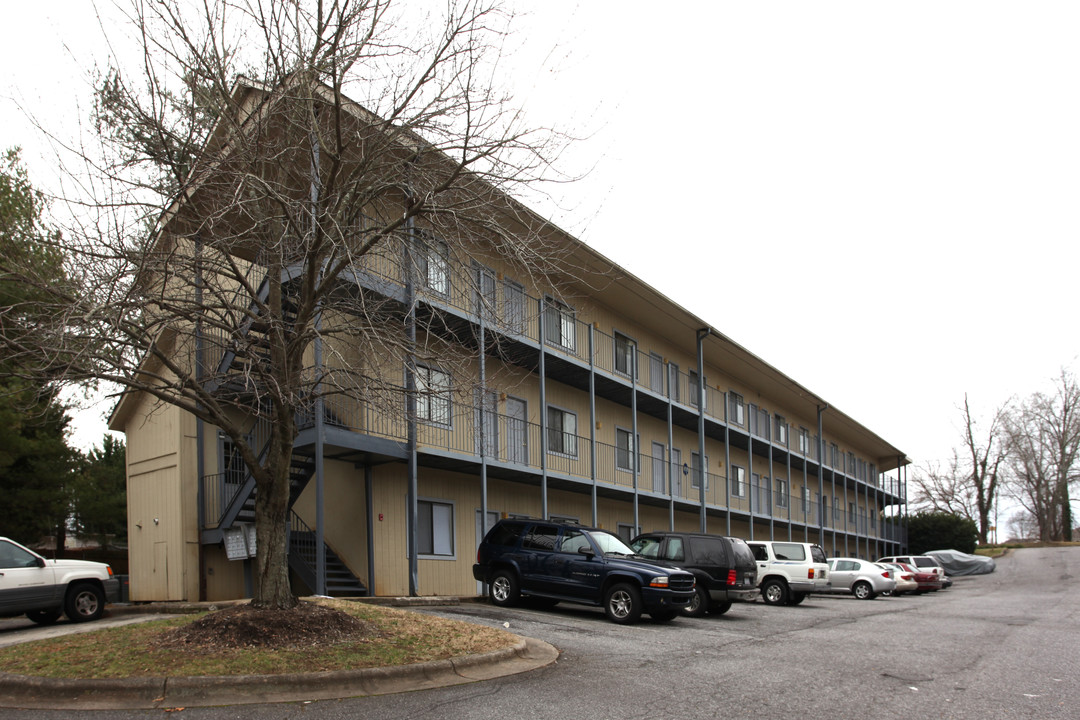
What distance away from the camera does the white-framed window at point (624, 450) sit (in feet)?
84.7

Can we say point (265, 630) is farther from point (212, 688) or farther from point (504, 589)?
point (504, 589)

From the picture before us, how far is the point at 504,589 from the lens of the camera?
49.9 ft

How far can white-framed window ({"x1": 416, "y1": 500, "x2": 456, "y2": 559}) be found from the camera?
18.4 metres

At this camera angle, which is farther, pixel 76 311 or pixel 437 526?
pixel 437 526

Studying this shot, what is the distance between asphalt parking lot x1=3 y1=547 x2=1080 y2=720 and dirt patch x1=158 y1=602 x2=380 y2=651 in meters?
1.45

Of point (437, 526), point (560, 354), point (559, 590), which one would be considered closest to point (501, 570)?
point (559, 590)

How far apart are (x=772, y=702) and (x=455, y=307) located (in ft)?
32.9

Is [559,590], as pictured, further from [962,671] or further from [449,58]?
[449,58]

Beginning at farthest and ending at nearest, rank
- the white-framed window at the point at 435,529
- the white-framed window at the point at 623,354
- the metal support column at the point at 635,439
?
the white-framed window at the point at 623,354, the metal support column at the point at 635,439, the white-framed window at the point at 435,529

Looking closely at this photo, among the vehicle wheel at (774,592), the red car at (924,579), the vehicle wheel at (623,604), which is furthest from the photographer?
the red car at (924,579)

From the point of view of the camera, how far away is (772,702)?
770cm

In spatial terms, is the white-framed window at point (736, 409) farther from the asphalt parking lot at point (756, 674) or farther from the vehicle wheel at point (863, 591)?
the asphalt parking lot at point (756, 674)

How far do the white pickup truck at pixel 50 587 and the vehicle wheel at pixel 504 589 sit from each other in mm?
6180

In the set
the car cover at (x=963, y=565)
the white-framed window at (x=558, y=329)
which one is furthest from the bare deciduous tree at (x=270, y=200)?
the car cover at (x=963, y=565)
